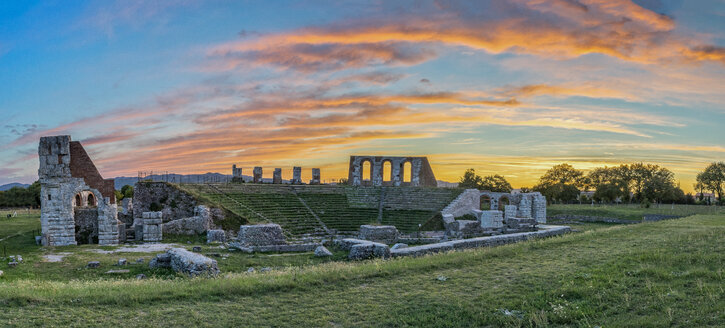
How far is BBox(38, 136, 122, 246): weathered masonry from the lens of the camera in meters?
24.0

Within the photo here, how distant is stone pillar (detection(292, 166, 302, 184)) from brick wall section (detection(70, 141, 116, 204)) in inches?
1116

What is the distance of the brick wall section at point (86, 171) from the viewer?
82.0 ft

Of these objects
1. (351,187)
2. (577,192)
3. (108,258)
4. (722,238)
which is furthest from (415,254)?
(577,192)

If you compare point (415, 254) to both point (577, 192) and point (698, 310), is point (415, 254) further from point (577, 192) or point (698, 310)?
point (577, 192)

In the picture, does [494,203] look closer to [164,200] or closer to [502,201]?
[502,201]

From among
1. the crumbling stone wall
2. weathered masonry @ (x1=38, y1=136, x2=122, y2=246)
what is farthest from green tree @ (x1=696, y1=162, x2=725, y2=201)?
weathered masonry @ (x1=38, y1=136, x2=122, y2=246)

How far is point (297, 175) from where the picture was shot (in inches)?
2119

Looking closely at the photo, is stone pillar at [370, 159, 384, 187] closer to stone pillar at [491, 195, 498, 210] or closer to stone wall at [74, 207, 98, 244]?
stone pillar at [491, 195, 498, 210]

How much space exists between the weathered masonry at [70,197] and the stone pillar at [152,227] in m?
1.57

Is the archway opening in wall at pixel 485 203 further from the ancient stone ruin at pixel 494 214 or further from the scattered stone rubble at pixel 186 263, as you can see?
the scattered stone rubble at pixel 186 263

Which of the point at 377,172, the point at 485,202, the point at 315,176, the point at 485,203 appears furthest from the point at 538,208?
the point at 315,176

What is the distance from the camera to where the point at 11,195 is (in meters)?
64.8

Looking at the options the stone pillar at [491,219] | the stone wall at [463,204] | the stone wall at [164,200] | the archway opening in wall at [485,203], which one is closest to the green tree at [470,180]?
the archway opening in wall at [485,203]

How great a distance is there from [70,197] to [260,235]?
12.0m
